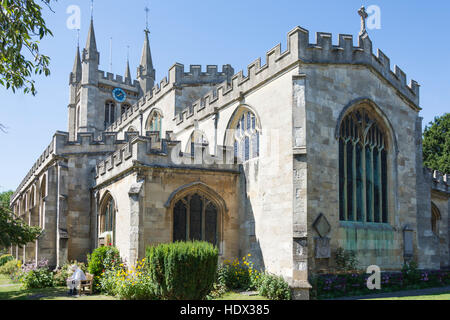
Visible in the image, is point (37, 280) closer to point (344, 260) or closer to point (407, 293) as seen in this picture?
point (344, 260)

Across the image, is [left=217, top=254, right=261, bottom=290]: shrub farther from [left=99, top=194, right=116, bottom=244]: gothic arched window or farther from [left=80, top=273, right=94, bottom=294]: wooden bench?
[left=99, top=194, right=116, bottom=244]: gothic arched window

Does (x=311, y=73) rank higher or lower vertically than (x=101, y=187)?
higher

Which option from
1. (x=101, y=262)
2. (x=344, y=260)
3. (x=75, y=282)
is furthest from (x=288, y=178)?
(x=75, y=282)

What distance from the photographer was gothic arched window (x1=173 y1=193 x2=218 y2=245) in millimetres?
15977

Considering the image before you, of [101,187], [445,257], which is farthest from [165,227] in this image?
[445,257]

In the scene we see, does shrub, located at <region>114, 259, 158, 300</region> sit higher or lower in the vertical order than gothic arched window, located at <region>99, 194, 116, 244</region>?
lower

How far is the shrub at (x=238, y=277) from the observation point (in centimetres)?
1502

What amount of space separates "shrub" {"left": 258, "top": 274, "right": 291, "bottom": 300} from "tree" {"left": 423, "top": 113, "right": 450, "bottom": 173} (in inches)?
888

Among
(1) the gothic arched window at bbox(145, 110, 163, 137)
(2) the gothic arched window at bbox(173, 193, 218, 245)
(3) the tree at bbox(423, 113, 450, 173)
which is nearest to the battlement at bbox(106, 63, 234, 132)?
(1) the gothic arched window at bbox(145, 110, 163, 137)

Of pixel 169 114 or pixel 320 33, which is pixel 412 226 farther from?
pixel 169 114

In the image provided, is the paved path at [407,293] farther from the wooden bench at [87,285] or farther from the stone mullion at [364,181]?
the wooden bench at [87,285]

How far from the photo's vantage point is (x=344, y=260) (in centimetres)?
1470

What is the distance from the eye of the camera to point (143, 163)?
15414mm

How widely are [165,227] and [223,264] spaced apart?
8.54 ft
